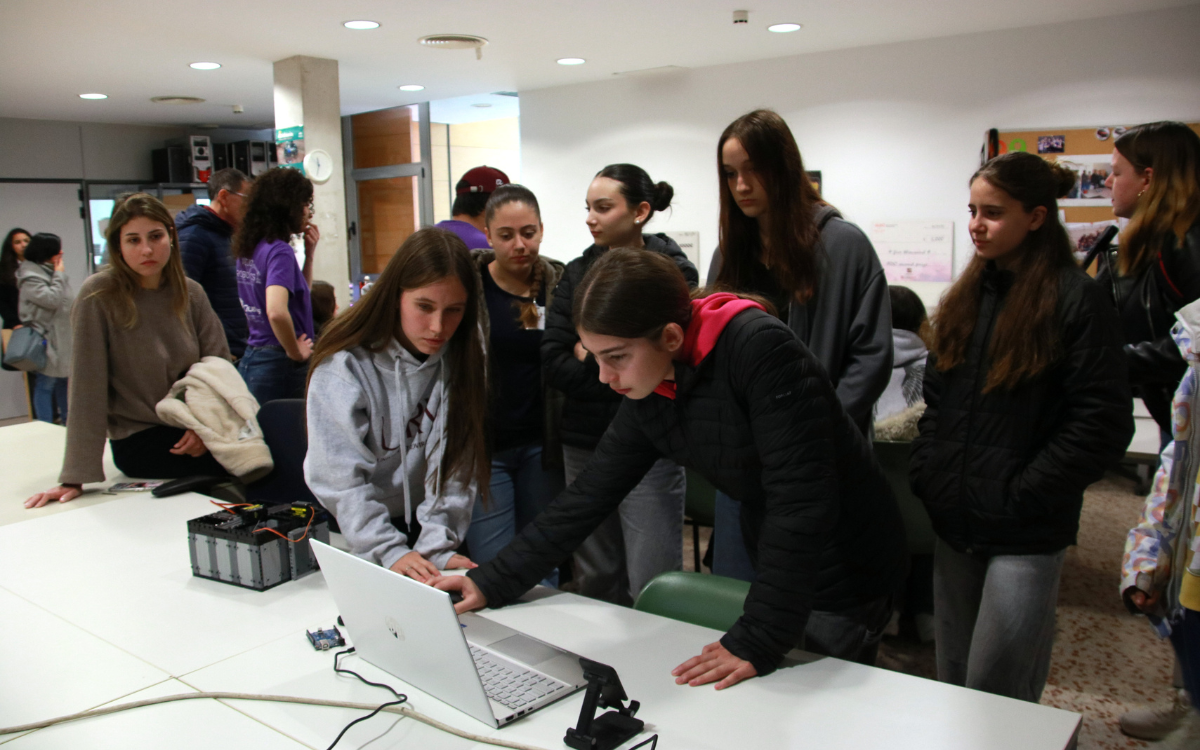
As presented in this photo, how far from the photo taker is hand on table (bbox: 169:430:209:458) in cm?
249

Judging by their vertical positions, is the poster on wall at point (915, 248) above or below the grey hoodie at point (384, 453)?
above

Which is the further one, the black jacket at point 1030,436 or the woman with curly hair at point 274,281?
the woman with curly hair at point 274,281

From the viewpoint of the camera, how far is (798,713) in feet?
3.89

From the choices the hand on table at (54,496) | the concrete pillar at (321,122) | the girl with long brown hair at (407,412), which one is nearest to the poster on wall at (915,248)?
the concrete pillar at (321,122)

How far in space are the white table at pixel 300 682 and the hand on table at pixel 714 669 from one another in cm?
2

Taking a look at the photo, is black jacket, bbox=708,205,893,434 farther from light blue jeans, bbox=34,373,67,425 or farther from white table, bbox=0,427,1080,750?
light blue jeans, bbox=34,373,67,425

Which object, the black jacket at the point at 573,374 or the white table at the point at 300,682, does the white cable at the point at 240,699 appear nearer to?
the white table at the point at 300,682

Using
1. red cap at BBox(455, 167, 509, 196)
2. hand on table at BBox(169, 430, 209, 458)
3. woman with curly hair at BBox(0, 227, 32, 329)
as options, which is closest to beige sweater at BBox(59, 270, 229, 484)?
hand on table at BBox(169, 430, 209, 458)

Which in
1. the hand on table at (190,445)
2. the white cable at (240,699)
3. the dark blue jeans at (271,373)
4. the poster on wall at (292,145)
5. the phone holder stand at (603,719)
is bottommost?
the white cable at (240,699)

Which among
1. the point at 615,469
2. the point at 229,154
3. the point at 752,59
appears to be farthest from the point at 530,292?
the point at 229,154

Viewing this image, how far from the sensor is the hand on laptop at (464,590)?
1535 millimetres

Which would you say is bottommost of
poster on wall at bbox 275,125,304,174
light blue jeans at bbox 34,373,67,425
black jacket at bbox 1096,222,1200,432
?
light blue jeans at bbox 34,373,67,425

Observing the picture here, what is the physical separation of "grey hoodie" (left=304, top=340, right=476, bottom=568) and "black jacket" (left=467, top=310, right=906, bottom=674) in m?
0.26

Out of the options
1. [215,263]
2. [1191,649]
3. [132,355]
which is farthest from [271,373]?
[1191,649]
